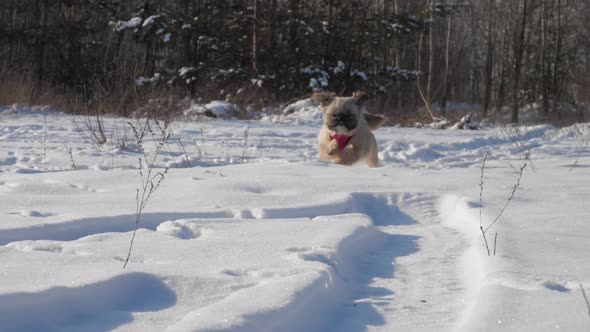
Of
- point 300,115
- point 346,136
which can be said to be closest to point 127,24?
point 300,115

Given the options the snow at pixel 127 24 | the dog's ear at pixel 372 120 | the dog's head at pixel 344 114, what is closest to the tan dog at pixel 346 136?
the dog's head at pixel 344 114

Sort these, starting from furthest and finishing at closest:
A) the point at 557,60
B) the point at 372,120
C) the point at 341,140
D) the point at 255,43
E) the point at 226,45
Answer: the point at 557,60
the point at 226,45
the point at 255,43
the point at 372,120
the point at 341,140

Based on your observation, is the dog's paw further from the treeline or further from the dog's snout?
the treeline

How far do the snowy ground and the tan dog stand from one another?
1.75m

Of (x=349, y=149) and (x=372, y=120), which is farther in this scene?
(x=372, y=120)

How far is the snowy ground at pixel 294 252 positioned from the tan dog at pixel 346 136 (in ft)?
5.74

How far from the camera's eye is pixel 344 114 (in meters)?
7.54

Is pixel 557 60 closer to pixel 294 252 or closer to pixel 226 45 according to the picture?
pixel 226 45

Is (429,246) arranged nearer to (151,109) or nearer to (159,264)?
(159,264)

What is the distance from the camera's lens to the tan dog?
7.46 meters

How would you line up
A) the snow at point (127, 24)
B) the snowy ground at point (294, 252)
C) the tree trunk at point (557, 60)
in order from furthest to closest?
the tree trunk at point (557, 60) < the snow at point (127, 24) < the snowy ground at point (294, 252)

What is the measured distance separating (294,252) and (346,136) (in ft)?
→ 15.9

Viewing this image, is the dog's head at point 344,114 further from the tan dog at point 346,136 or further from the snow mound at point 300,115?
the snow mound at point 300,115

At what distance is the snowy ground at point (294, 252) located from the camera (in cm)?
195
